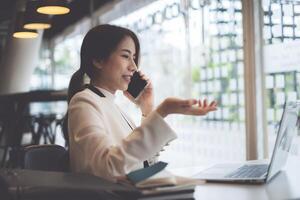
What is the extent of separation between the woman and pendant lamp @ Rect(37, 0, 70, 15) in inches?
83.6

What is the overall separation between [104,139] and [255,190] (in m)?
0.53

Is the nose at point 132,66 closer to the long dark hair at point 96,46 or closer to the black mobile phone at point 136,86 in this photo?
the long dark hair at point 96,46

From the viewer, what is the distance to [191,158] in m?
5.31

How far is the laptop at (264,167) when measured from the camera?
1646 millimetres

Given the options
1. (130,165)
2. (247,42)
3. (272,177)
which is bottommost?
(272,177)

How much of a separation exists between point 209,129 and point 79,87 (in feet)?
11.2

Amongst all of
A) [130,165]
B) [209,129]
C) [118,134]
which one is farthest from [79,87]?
[209,129]

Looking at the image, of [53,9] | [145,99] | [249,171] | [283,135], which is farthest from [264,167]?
[53,9]

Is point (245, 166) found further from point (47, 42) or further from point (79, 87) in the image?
point (47, 42)

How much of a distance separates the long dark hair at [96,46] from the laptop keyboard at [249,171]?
2.14ft

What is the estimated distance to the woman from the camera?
1.33 metres

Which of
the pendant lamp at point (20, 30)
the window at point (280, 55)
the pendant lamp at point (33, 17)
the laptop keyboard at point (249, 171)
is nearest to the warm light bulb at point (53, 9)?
the pendant lamp at point (33, 17)

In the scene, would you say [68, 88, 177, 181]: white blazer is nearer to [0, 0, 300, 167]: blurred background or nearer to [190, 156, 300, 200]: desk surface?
[190, 156, 300, 200]: desk surface

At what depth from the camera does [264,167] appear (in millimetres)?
2014
